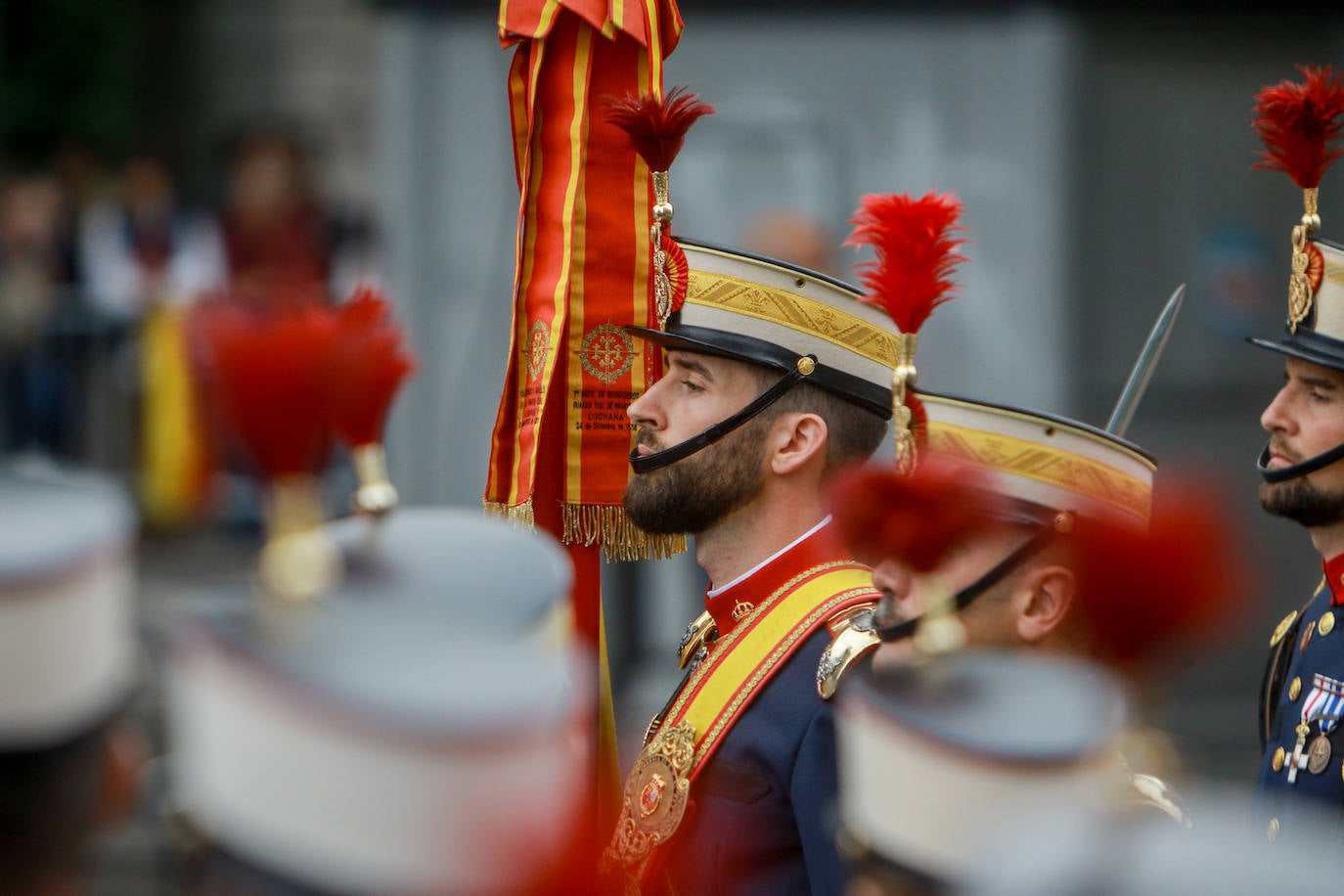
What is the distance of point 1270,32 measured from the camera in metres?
7.72

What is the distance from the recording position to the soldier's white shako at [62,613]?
1.27 metres

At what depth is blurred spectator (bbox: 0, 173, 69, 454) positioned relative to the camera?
24.4 feet

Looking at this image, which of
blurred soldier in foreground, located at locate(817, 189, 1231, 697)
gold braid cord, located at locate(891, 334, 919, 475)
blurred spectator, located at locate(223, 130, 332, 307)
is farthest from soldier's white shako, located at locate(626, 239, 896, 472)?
blurred spectator, located at locate(223, 130, 332, 307)

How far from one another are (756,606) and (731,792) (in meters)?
0.41

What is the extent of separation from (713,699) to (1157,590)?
1313mm

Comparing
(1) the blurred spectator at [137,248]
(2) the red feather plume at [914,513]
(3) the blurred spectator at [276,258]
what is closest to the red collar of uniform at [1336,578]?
(2) the red feather plume at [914,513]

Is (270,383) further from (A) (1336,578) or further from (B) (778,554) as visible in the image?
(A) (1336,578)

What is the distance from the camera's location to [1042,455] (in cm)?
265

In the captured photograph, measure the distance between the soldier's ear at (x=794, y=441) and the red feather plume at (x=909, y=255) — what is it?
22.1 inches

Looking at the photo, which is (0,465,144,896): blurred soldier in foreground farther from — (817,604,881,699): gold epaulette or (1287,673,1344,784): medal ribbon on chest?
(1287,673,1344,784): medal ribbon on chest

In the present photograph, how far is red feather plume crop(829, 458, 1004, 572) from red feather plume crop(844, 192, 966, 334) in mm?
388

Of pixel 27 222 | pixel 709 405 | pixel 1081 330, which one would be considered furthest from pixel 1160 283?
pixel 27 222

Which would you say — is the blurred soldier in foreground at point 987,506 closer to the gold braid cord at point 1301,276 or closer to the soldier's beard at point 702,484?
the soldier's beard at point 702,484

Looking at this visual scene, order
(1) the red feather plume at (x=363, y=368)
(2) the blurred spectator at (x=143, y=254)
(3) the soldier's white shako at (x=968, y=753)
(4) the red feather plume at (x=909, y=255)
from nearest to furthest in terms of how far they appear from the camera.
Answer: (1) the red feather plume at (x=363, y=368)
(3) the soldier's white shako at (x=968, y=753)
(4) the red feather plume at (x=909, y=255)
(2) the blurred spectator at (x=143, y=254)
